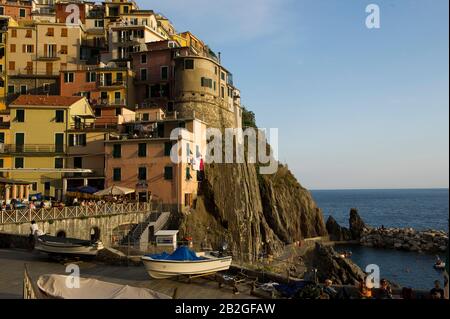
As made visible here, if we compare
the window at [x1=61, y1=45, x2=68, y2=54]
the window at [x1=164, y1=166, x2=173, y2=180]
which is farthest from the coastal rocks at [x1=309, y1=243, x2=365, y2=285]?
the window at [x1=61, y1=45, x2=68, y2=54]

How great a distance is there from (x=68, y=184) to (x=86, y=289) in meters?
39.1

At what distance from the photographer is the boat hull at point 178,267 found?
1683cm

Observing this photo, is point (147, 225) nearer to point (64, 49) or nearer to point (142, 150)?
point (142, 150)

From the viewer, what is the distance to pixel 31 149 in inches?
1898

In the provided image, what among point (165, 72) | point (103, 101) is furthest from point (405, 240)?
point (103, 101)

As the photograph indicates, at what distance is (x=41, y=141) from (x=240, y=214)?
25338 millimetres

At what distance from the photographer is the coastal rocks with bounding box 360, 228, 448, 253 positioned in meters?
71.3

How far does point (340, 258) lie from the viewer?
41.9 metres

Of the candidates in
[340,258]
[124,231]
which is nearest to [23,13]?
[124,231]

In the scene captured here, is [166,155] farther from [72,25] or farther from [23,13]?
[23,13]

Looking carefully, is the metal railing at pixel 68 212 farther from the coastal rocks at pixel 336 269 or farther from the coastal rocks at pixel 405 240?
the coastal rocks at pixel 405 240

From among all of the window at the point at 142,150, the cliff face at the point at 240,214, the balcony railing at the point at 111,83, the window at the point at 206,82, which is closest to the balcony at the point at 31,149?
the window at the point at 142,150

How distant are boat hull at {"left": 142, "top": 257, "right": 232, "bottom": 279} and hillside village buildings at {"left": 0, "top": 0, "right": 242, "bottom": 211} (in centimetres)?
2646

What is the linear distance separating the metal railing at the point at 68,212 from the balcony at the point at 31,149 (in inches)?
537
